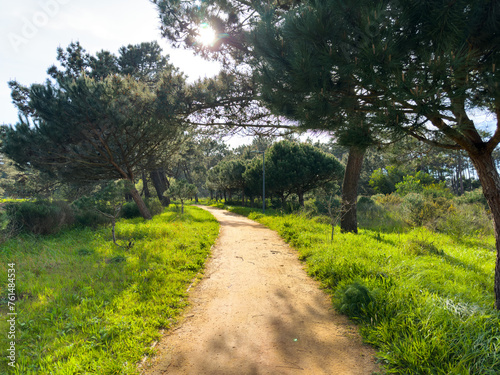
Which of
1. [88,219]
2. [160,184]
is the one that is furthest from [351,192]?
[160,184]

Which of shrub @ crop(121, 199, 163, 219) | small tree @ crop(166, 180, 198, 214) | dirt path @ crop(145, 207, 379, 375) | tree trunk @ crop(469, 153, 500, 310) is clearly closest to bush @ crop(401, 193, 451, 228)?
tree trunk @ crop(469, 153, 500, 310)

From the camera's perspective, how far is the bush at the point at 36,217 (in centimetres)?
845

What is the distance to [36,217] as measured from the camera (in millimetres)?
8742

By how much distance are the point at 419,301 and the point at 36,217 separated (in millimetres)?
11898

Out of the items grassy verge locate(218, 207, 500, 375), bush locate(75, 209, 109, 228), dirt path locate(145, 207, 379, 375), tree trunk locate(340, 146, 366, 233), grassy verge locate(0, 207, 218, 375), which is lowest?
dirt path locate(145, 207, 379, 375)

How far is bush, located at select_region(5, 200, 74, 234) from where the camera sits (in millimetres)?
8445

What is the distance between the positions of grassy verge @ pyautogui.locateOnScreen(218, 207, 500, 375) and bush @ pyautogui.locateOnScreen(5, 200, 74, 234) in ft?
32.4

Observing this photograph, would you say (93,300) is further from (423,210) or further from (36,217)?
(423,210)

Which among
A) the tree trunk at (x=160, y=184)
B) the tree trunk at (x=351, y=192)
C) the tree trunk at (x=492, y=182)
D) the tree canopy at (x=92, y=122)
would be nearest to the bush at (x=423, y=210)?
the tree trunk at (x=351, y=192)

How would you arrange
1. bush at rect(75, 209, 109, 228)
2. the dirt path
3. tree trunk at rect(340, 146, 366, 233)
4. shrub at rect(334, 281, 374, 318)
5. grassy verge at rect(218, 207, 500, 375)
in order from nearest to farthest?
grassy verge at rect(218, 207, 500, 375)
the dirt path
shrub at rect(334, 281, 374, 318)
tree trunk at rect(340, 146, 366, 233)
bush at rect(75, 209, 109, 228)

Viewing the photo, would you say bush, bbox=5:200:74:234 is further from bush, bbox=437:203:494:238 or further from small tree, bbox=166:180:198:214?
bush, bbox=437:203:494:238

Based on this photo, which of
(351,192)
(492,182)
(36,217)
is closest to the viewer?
(492,182)

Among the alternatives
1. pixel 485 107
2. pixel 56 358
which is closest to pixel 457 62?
pixel 485 107

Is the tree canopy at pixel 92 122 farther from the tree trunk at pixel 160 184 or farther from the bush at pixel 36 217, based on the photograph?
the tree trunk at pixel 160 184
